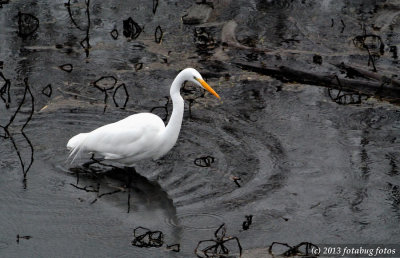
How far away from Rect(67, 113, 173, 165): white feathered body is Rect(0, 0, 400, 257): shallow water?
0.24 metres

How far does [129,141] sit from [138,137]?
0.10 metres

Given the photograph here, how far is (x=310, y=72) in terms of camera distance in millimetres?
9297

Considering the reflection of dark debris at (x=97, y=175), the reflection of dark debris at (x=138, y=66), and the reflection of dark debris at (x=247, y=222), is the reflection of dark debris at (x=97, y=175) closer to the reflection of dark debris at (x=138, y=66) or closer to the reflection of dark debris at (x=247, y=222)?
the reflection of dark debris at (x=247, y=222)

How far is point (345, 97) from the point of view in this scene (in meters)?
8.68

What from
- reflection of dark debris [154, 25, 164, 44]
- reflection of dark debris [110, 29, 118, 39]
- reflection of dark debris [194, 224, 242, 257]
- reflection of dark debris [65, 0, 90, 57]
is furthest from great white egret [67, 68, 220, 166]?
reflection of dark debris [110, 29, 118, 39]

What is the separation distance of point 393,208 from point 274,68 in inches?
142

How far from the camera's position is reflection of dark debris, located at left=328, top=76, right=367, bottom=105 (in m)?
8.64

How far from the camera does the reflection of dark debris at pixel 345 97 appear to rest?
8.64 meters

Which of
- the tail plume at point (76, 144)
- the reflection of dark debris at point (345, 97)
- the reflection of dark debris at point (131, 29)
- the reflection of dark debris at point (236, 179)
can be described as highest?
the reflection of dark debris at point (131, 29)

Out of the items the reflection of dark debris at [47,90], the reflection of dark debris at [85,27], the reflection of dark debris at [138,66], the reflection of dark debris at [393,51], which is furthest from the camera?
the reflection of dark debris at [85,27]

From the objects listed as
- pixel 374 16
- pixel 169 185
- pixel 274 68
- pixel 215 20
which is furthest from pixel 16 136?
pixel 374 16

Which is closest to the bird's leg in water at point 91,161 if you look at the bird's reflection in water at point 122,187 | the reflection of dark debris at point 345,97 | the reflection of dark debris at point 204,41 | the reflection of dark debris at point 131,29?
the bird's reflection in water at point 122,187

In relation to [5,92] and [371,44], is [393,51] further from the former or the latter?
[5,92]

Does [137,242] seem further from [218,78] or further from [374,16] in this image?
[374,16]
